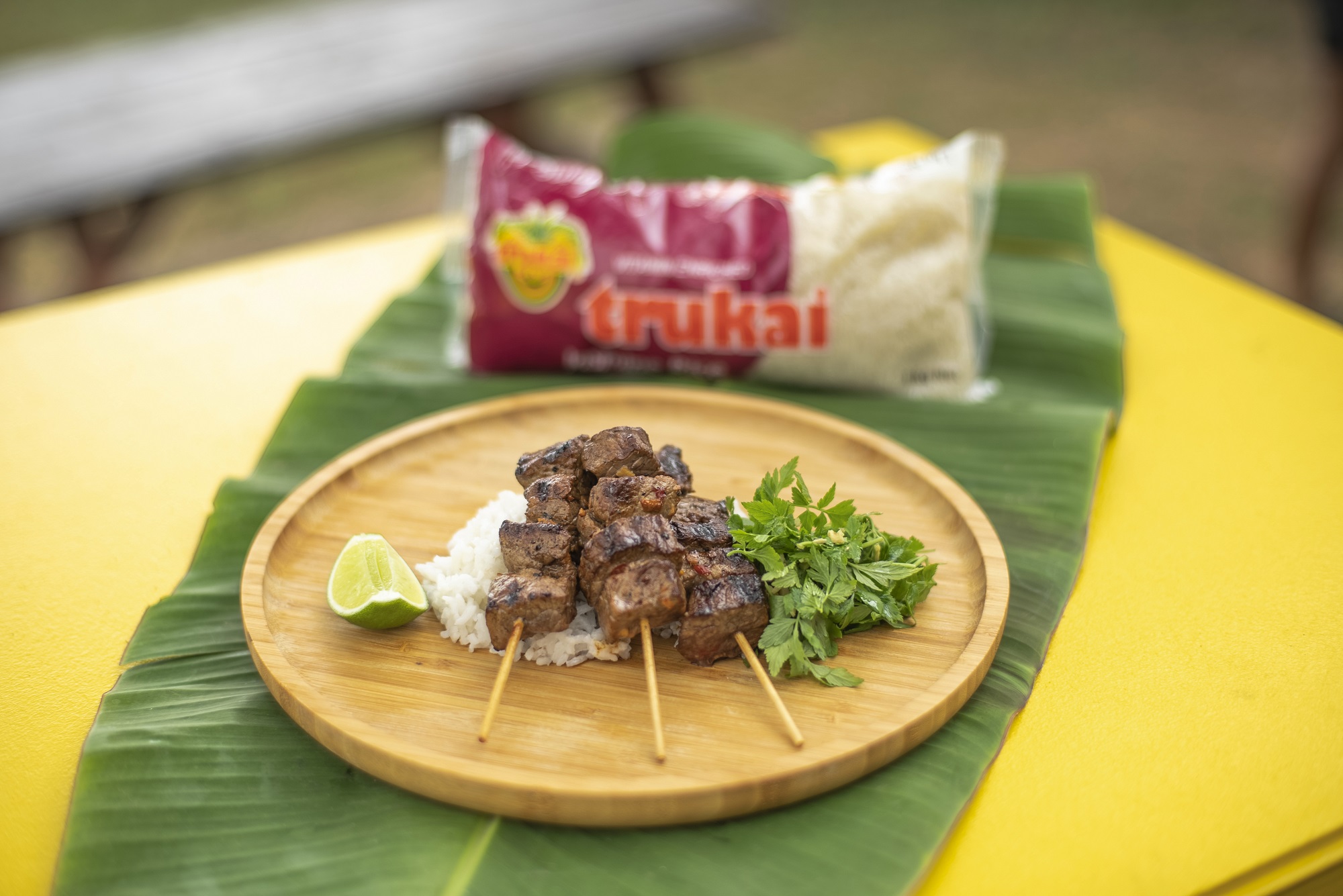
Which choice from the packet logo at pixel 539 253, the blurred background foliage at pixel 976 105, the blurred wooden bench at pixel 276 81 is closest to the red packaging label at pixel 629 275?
the packet logo at pixel 539 253

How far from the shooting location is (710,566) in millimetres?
1771

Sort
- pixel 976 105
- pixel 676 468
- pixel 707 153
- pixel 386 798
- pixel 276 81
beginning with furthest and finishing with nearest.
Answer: pixel 976 105 < pixel 276 81 < pixel 707 153 < pixel 676 468 < pixel 386 798

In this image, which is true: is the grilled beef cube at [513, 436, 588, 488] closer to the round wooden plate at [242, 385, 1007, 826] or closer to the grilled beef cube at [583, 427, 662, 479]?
the grilled beef cube at [583, 427, 662, 479]

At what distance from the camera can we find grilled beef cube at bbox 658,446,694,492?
6.52ft

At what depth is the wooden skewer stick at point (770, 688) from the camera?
1.55 meters

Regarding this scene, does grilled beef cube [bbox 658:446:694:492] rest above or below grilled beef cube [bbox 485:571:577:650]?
above

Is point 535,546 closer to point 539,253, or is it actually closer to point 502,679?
point 502,679

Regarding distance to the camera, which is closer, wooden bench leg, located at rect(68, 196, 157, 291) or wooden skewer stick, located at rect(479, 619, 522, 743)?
wooden skewer stick, located at rect(479, 619, 522, 743)

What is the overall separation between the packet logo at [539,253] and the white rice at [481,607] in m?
0.78

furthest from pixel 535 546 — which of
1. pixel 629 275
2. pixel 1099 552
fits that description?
pixel 1099 552

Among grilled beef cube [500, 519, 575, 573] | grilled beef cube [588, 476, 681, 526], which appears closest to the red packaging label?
grilled beef cube [588, 476, 681, 526]

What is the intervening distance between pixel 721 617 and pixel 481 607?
1.33 feet

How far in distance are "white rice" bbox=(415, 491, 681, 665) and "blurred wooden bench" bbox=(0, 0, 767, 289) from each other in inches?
123

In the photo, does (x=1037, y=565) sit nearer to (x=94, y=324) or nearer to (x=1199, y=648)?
(x=1199, y=648)
